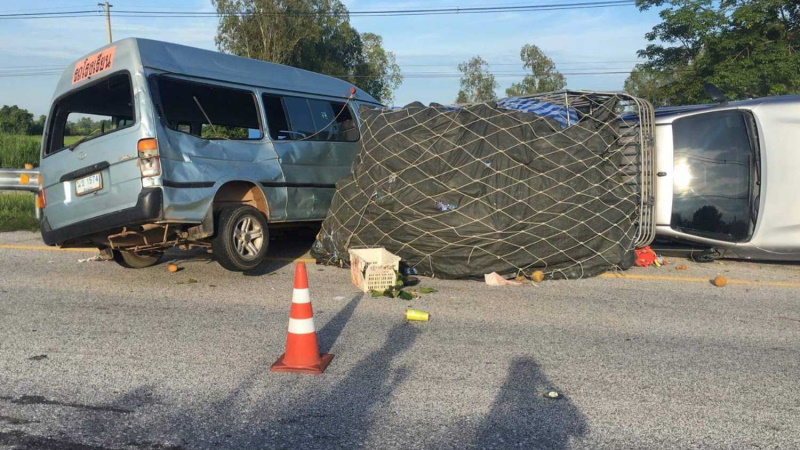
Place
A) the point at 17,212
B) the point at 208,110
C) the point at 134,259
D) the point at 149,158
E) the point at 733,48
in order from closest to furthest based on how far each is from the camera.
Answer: the point at 149,158 < the point at 208,110 < the point at 134,259 < the point at 17,212 < the point at 733,48

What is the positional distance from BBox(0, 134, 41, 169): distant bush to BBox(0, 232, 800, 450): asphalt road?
1684cm

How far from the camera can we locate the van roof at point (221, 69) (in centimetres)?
589

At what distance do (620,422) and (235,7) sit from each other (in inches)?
1466

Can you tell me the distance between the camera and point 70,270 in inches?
287

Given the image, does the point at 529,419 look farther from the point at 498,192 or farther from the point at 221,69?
the point at 221,69

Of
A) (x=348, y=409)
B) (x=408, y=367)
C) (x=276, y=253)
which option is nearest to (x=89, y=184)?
(x=276, y=253)

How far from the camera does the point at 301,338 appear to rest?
155 inches

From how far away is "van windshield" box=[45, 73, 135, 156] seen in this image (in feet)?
20.4

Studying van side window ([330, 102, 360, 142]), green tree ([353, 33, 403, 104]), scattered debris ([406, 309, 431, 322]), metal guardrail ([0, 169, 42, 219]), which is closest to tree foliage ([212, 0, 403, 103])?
green tree ([353, 33, 403, 104])

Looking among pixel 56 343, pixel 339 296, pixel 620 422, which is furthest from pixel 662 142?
pixel 56 343

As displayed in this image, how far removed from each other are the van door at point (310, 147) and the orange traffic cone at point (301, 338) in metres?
3.05

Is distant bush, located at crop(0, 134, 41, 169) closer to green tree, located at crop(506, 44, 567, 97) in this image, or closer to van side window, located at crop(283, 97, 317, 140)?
van side window, located at crop(283, 97, 317, 140)

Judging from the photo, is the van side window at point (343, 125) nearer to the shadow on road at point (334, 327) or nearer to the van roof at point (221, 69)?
the van roof at point (221, 69)

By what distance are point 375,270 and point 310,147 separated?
2.15 m
